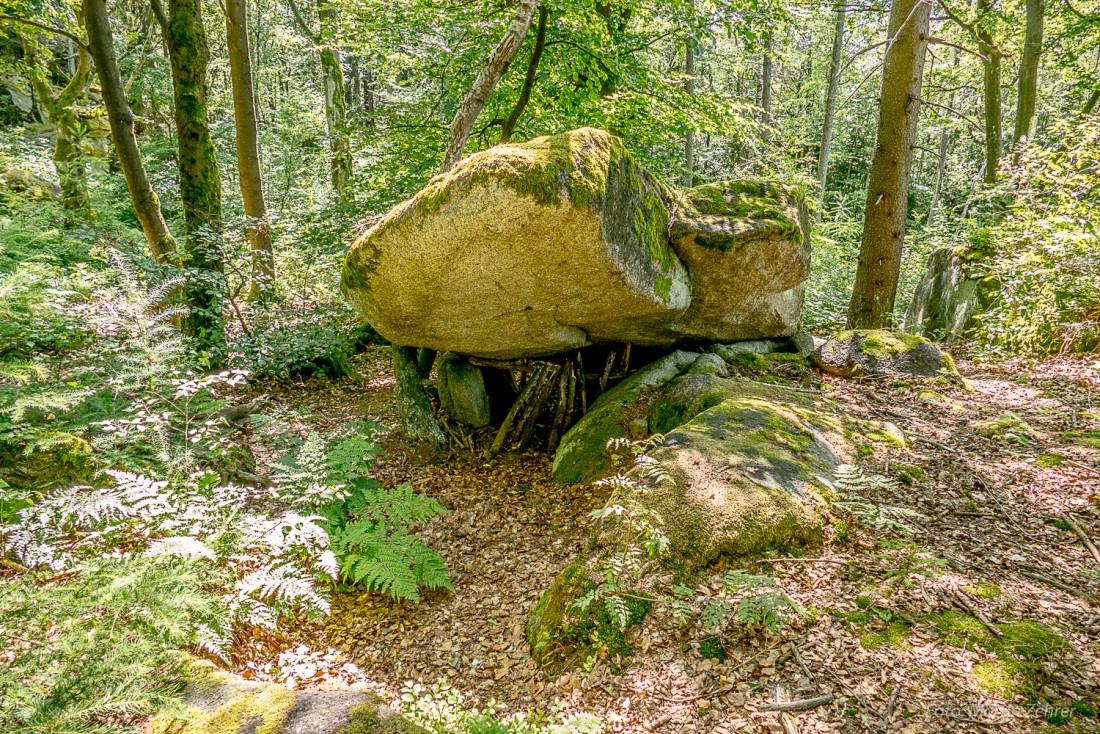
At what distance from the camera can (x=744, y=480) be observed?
360cm

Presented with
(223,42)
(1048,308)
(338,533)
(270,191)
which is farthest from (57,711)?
(223,42)

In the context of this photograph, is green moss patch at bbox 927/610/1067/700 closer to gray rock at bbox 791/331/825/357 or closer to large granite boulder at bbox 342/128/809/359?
large granite boulder at bbox 342/128/809/359

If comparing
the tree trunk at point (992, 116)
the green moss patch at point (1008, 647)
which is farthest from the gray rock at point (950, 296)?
the green moss patch at point (1008, 647)

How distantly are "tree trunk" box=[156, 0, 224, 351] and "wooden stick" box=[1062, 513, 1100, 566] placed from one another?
8.79 metres

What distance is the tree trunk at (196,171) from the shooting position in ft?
22.1

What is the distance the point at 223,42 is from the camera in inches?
711

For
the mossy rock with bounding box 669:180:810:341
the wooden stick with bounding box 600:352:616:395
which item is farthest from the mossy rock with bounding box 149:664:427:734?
the mossy rock with bounding box 669:180:810:341

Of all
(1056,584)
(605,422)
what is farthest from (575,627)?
(605,422)

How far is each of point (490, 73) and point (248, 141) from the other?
197 inches

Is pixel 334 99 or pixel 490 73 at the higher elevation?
pixel 334 99

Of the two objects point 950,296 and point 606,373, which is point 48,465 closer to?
point 606,373

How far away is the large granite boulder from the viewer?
4.15 metres

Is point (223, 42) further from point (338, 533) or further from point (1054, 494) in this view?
point (1054, 494)

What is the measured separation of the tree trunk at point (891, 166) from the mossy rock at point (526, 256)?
3366 mm
